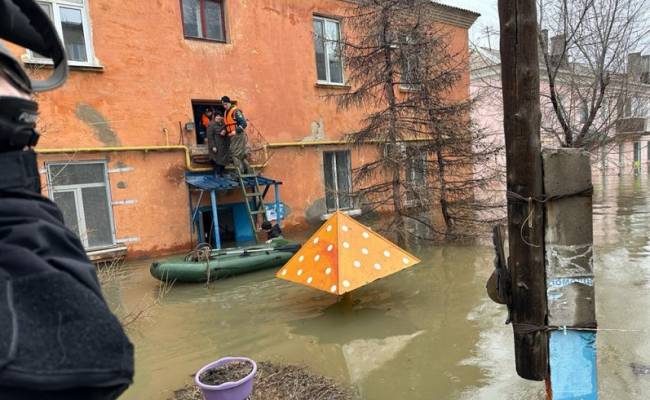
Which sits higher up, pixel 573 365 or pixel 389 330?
pixel 573 365

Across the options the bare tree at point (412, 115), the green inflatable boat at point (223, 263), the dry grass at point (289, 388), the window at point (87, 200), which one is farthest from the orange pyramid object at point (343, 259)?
the window at point (87, 200)

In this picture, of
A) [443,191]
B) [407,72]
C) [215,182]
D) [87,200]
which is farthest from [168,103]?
[443,191]

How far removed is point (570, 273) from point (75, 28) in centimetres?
1016

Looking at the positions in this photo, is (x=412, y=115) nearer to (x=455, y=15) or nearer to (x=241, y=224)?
(x=241, y=224)

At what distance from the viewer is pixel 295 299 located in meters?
7.41

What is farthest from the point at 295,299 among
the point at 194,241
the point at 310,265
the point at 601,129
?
the point at 601,129

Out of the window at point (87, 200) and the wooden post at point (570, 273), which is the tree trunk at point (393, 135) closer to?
the window at point (87, 200)

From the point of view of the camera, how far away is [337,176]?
13562 mm

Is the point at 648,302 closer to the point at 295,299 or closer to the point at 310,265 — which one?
the point at 310,265

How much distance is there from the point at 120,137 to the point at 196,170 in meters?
1.79

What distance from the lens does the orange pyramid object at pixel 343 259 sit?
599cm

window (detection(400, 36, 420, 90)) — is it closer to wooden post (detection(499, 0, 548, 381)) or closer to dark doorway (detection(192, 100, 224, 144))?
dark doorway (detection(192, 100, 224, 144))

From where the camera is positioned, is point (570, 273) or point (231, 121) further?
point (231, 121)

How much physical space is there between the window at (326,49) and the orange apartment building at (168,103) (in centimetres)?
4
